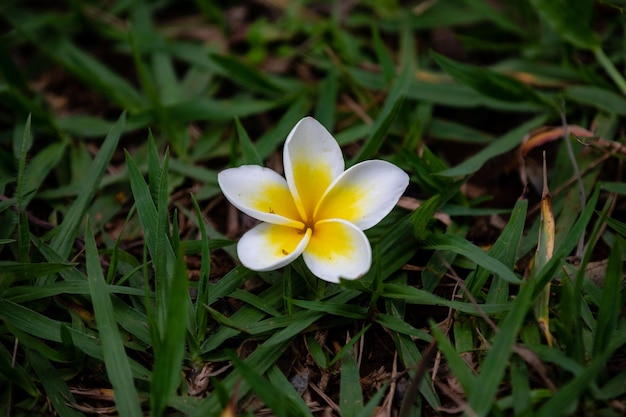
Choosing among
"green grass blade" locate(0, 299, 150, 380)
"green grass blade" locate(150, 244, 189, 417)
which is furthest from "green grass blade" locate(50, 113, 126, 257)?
"green grass blade" locate(150, 244, 189, 417)

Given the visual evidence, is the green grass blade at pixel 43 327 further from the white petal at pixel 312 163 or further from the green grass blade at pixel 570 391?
the green grass blade at pixel 570 391

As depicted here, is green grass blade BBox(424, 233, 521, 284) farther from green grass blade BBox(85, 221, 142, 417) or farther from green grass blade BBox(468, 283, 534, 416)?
green grass blade BBox(85, 221, 142, 417)

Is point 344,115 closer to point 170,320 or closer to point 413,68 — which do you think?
point 413,68

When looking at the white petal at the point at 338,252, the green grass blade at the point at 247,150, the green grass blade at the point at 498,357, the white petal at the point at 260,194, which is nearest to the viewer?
the green grass blade at the point at 498,357

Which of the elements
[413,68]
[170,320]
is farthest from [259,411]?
[413,68]

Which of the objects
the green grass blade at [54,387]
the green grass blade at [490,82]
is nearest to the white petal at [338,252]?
the green grass blade at [54,387]

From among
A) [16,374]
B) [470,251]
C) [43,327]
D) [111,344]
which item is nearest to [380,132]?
[470,251]

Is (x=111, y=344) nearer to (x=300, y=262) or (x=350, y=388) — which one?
(x=300, y=262)
